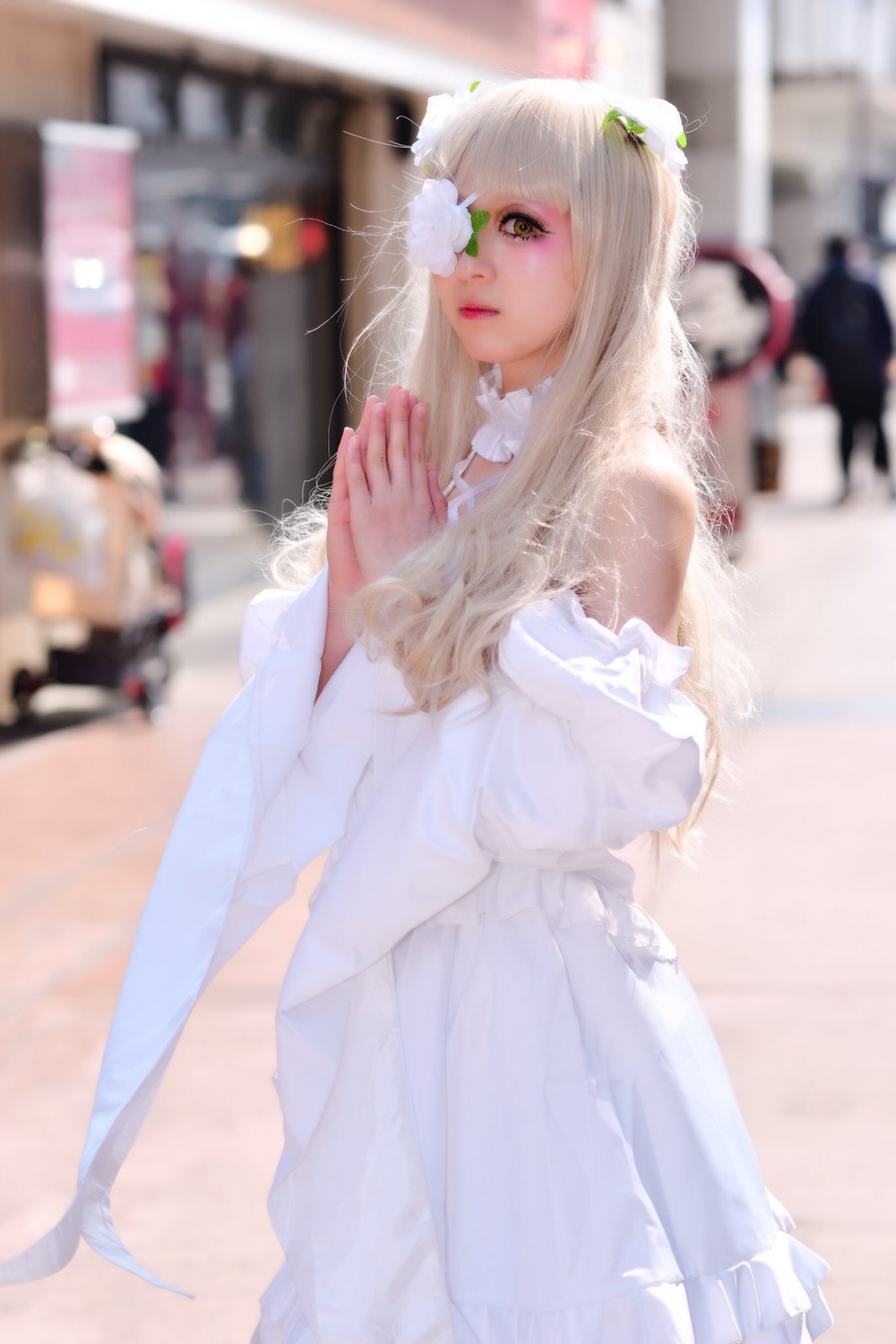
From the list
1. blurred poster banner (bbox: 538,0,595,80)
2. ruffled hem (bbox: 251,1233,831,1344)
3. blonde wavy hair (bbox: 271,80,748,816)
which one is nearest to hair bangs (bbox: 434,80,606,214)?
blonde wavy hair (bbox: 271,80,748,816)

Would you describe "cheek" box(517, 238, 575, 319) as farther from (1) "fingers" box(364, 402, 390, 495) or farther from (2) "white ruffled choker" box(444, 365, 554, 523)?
(1) "fingers" box(364, 402, 390, 495)

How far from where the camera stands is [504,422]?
2193mm

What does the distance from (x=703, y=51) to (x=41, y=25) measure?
12441 mm

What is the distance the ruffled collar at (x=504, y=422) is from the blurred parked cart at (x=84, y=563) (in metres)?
5.09

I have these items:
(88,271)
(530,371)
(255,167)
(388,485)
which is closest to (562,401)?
(530,371)

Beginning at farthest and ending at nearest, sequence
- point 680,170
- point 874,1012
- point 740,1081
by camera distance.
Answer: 1. point 874,1012
2. point 740,1081
3. point 680,170

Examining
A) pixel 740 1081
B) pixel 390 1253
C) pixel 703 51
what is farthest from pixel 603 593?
pixel 703 51

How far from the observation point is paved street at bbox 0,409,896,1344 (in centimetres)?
331

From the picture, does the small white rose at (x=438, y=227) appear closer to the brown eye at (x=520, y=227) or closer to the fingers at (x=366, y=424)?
the brown eye at (x=520, y=227)

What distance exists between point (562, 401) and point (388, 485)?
0.22 metres

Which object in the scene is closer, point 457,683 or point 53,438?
point 457,683

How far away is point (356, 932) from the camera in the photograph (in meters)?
2.06

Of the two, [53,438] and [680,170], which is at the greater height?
[680,170]

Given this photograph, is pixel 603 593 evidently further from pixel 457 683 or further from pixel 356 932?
pixel 356 932
